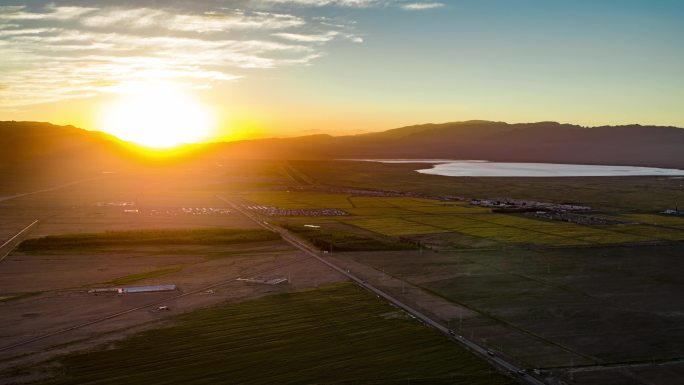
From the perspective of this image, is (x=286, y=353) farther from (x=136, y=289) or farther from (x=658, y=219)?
(x=658, y=219)

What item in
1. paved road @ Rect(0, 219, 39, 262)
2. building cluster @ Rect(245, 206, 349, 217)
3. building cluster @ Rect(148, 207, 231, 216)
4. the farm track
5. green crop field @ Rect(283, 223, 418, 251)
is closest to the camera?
the farm track

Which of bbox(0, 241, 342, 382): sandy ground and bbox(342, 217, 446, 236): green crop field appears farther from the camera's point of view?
bbox(342, 217, 446, 236): green crop field

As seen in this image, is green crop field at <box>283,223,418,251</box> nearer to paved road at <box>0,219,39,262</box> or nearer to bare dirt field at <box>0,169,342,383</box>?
bare dirt field at <box>0,169,342,383</box>

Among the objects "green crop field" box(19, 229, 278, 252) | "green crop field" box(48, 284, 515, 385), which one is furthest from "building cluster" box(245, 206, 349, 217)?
"green crop field" box(48, 284, 515, 385)

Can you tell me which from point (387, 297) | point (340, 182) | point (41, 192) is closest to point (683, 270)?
point (387, 297)

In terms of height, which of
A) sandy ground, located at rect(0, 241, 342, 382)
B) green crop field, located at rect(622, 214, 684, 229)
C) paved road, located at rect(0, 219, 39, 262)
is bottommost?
sandy ground, located at rect(0, 241, 342, 382)

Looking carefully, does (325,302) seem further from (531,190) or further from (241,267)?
(531,190)
